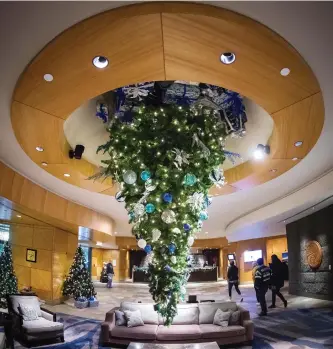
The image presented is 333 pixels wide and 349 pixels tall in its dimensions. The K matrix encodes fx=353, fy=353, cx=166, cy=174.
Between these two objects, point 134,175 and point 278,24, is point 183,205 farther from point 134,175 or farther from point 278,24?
point 278,24

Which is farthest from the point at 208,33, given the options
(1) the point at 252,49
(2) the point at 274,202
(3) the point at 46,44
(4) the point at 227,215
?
(4) the point at 227,215

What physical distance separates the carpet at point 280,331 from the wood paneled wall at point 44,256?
2327 mm

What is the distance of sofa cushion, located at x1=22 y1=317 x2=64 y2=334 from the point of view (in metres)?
7.03

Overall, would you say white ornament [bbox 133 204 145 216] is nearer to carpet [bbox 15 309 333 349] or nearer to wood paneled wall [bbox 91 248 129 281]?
carpet [bbox 15 309 333 349]

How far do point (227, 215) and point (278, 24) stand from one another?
11062 mm

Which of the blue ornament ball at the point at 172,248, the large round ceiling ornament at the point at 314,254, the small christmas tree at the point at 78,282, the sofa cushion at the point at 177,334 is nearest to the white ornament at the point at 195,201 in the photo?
the blue ornament ball at the point at 172,248

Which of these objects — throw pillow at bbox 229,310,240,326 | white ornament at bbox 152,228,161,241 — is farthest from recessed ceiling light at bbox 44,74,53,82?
throw pillow at bbox 229,310,240,326

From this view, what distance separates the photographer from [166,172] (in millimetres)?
4473

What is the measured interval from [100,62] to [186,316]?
6.14 metres

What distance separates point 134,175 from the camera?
14.8 feet

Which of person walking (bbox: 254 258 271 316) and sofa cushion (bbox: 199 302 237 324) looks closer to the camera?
sofa cushion (bbox: 199 302 237 324)

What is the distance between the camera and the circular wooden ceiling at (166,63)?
290 centimetres

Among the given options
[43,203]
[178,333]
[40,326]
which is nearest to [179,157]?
[178,333]

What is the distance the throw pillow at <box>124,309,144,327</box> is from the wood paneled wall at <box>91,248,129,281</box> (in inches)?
814
